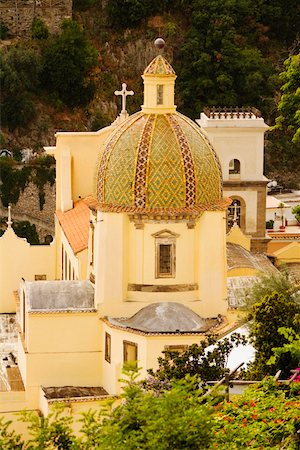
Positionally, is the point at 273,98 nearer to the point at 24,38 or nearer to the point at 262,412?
the point at 24,38

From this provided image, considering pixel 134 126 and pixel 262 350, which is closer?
pixel 262 350

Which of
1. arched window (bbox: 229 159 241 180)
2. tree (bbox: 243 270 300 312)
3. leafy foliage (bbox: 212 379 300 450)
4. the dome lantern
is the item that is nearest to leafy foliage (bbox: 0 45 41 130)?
arched window (bbox: 229 159 241 180)

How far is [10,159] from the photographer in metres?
74.4

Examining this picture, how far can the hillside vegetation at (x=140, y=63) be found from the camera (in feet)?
252

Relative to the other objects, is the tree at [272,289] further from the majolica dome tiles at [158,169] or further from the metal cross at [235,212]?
the metal cross at [235,212]

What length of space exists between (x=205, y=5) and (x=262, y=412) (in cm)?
5353

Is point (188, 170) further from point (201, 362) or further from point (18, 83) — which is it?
point (18, 83)

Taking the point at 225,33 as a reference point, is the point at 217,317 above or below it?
below

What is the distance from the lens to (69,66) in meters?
78.1

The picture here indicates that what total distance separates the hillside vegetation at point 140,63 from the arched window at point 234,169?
59.6 ft

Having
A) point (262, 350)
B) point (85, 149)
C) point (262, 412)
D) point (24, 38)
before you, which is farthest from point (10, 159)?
point (262, 412)

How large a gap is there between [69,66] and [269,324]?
45.0 m

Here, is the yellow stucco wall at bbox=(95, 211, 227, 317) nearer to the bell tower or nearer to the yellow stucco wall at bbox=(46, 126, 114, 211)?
the yellow stucco wall at bbox=(46, 126, 114, 211)

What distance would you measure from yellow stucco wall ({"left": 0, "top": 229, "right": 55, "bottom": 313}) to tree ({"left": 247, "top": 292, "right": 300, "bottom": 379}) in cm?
1530
